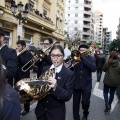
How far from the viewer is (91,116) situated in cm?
654

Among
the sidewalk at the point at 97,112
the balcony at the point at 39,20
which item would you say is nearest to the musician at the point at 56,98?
the sidewalk at the point at 97,112

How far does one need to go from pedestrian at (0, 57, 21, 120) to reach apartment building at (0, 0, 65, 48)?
12424 mm

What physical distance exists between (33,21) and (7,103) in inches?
853

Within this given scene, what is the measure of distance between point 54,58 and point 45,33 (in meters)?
25.0

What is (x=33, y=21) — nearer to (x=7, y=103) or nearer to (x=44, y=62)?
(x=44, y=62)

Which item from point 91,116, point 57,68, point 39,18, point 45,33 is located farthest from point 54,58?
point 45,33

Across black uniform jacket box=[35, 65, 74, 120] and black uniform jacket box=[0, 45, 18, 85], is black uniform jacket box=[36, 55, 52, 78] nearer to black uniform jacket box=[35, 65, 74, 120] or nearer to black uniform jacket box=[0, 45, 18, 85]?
black uniform jacket box=[0, 45, 18, 85]

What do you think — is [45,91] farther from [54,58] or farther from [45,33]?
[45,33]

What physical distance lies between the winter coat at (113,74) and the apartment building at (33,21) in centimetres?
753

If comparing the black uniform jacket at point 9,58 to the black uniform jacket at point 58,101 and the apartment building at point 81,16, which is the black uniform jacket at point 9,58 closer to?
the black uniform jacket at point 58,101

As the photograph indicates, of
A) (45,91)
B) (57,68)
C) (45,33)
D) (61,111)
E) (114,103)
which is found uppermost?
(45,33)

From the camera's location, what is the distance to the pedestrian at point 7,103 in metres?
1.44

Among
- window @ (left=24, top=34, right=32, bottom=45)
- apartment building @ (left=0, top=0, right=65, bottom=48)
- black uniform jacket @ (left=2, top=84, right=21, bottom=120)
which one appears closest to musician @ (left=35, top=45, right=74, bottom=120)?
black uniform jacket @ (left=2, top=84, right=21, bottom=120)

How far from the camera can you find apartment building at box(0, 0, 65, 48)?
1802 cm
